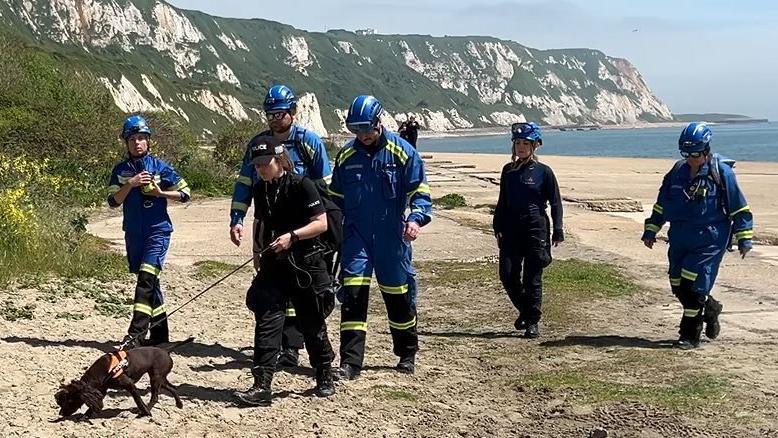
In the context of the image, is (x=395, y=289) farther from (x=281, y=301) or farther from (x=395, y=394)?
(x=281, y=301)

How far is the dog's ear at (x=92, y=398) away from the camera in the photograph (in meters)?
5.11

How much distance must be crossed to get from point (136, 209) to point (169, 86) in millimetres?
95105

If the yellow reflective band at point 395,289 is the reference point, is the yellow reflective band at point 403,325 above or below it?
below

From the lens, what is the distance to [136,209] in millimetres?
6941

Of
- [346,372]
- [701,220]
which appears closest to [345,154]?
[346,372]

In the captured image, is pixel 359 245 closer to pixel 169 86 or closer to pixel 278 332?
pixel 278 332

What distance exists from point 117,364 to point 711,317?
5085 mm

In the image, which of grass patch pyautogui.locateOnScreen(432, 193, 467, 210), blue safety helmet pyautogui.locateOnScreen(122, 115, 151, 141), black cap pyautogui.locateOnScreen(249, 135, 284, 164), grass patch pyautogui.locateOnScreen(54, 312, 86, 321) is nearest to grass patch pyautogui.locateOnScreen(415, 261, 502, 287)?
grass patch pyautogui.locateOnScreen(54, 312, 86, 321)

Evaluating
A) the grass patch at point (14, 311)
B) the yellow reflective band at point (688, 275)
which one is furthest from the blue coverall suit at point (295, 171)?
the yellow reflective band at point (688, 275)

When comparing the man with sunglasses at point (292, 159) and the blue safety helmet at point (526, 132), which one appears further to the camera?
the blue safety helmet at point (526, 132)

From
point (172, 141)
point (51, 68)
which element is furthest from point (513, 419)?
point (51, 68)

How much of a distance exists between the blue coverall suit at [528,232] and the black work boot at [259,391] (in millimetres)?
3230

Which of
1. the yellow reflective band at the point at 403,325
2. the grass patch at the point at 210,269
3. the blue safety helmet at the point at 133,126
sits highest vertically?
the blue safety helmet at the point at 133,126

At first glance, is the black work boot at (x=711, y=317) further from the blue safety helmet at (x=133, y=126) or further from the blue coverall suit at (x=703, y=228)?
the blue safety helmet at (x=133, y=126)
